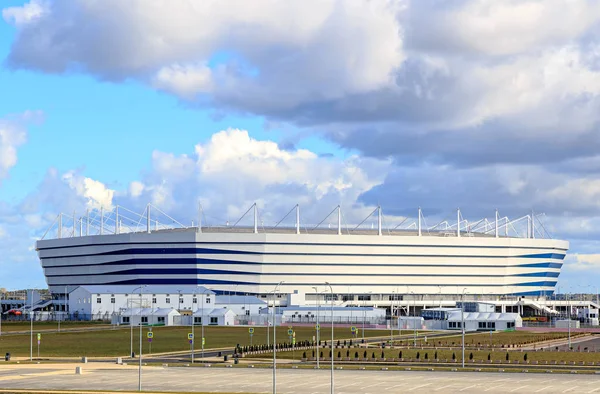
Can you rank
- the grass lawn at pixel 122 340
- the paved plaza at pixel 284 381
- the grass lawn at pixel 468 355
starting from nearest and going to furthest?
the paved plaza at pixel 284 381, the grass lawn at pixel 468 355, the grass lawn at pixel 122 340

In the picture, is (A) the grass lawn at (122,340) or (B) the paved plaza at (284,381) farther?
(A) the grass lawn at (122,340)

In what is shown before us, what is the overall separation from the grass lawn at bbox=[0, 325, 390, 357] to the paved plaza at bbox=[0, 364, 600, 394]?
91.0 ft

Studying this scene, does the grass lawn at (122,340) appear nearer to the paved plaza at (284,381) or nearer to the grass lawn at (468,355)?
the grass lawn at (468,355)

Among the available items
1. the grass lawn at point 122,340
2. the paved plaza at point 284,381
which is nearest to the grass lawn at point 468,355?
the paved plaza at point 284,381

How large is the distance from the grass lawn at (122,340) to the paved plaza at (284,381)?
27.7 metres

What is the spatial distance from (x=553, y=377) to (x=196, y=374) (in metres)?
35.6

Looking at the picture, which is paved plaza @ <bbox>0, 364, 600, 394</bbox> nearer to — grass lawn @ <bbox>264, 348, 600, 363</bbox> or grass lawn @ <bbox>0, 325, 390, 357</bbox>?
grass lawn @ <bbox>264, 348, 600, 363</bbox>

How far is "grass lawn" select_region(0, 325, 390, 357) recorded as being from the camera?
432ft

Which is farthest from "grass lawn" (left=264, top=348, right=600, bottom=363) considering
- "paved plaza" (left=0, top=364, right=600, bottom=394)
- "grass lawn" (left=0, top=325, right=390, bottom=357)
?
"grass lawn" (left=0, top=325, right=390, bottom=357)

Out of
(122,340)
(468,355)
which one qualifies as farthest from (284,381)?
(122,340)

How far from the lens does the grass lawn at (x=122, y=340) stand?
13162 centimetres

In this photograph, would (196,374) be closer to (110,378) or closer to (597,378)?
(110,378)

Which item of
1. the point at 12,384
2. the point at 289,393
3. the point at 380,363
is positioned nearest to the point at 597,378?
the point at 380,363

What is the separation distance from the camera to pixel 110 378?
90.7m
